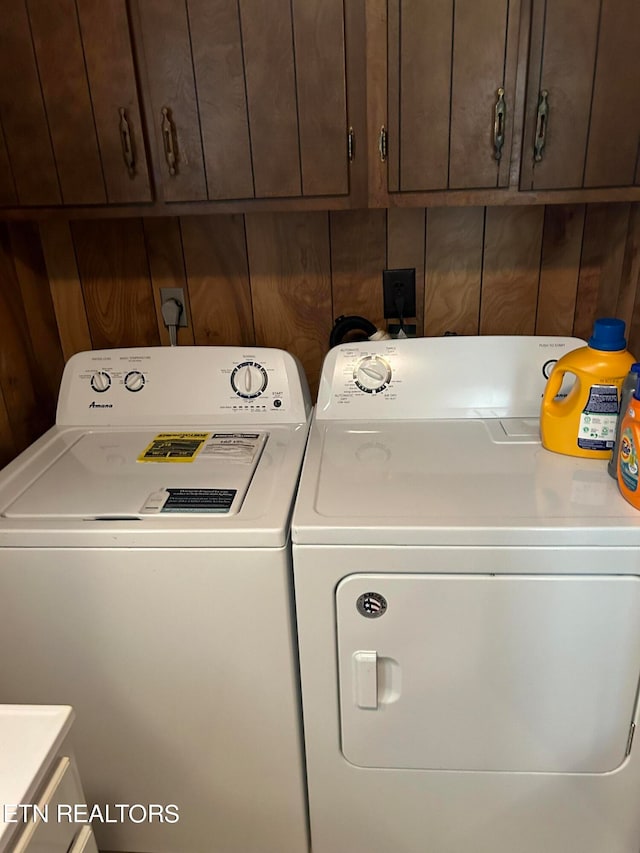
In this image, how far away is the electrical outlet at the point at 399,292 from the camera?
1.70m

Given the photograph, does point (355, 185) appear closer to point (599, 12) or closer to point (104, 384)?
point (599, 12)

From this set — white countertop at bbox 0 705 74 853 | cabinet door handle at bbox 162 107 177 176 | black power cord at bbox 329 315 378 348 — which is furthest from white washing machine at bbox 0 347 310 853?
cabinet door handle at bbox 162 107 177 176

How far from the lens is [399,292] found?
1719 millimetres

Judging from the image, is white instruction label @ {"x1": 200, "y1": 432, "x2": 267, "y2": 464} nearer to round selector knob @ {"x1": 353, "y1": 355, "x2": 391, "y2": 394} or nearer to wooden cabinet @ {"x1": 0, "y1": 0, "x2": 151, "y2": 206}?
round selector knob @ {"x1": 353, "y1": 355, "x2": 391, "y2": 394}

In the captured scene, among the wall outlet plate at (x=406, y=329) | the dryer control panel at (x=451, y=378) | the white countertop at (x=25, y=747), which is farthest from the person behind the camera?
the wall outlet plate at (x=406, y=329)

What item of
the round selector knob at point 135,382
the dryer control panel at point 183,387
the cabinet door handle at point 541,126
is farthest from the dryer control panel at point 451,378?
the round selector knob at point 135,382

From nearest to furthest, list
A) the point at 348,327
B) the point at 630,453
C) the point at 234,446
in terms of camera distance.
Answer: the point at 630,453, the point at 234,446, the point at 348,327

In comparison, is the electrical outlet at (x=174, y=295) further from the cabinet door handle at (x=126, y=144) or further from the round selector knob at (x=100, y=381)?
the cabinet door handle at (x=126, y=144)

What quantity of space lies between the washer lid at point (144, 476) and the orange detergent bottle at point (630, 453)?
698mm

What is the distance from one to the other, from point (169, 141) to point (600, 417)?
41.5 inches

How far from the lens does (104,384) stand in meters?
1.57

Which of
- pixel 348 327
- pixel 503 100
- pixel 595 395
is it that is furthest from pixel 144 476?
pixel 503 100

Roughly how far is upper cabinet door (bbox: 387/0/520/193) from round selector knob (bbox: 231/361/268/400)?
0.52 m

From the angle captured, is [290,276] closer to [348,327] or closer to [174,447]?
[348,327]
